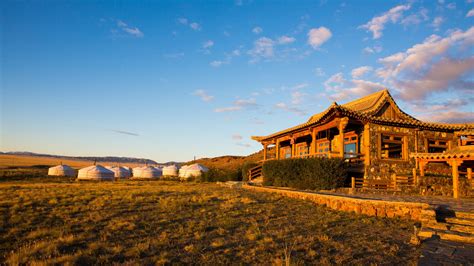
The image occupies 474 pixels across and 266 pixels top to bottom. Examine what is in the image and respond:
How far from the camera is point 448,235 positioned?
6.91 metres

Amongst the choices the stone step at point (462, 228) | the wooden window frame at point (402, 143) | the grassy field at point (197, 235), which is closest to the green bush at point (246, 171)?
the wooden window frame at point (402, 143)

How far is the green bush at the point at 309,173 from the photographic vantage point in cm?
1554

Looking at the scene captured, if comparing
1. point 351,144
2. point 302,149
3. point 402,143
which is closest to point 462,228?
point 402,143

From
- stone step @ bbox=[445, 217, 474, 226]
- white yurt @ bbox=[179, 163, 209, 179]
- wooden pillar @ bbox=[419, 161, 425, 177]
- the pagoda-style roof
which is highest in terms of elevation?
the pagoda-style roof

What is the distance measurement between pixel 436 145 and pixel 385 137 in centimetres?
389

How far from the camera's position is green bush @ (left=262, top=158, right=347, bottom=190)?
1554 cm

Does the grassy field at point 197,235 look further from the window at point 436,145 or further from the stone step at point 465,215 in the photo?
the window at point 436,145

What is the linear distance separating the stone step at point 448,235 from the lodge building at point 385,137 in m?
7.98

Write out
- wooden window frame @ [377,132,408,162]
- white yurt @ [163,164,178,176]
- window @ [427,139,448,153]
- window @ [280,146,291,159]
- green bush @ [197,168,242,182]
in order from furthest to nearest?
1. white yurt @ [163,164,178,176]
2. green bush @ [197,168,242,182]
3. window @ [280,146,291,159]
4. window @ [427,139,448,153]
5. wooden window frame @ [377,132,408,162]

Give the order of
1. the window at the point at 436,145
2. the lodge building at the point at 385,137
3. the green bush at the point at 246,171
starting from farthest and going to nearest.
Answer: the green bush at the point at 246,171, the window at the point at 436,145, the lodge building at the point at 385,137

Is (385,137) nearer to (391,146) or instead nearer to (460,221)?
(391,146)

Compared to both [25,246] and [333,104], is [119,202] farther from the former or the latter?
[333,104]

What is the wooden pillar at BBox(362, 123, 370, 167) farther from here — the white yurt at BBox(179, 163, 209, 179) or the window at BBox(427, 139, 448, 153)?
the white yurt at BBox(179, 163, 209, 179)

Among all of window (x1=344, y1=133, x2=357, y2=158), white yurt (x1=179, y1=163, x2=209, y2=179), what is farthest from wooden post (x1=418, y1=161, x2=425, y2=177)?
white yurt (x1=179, y1=163, x2=209, y2=179)
